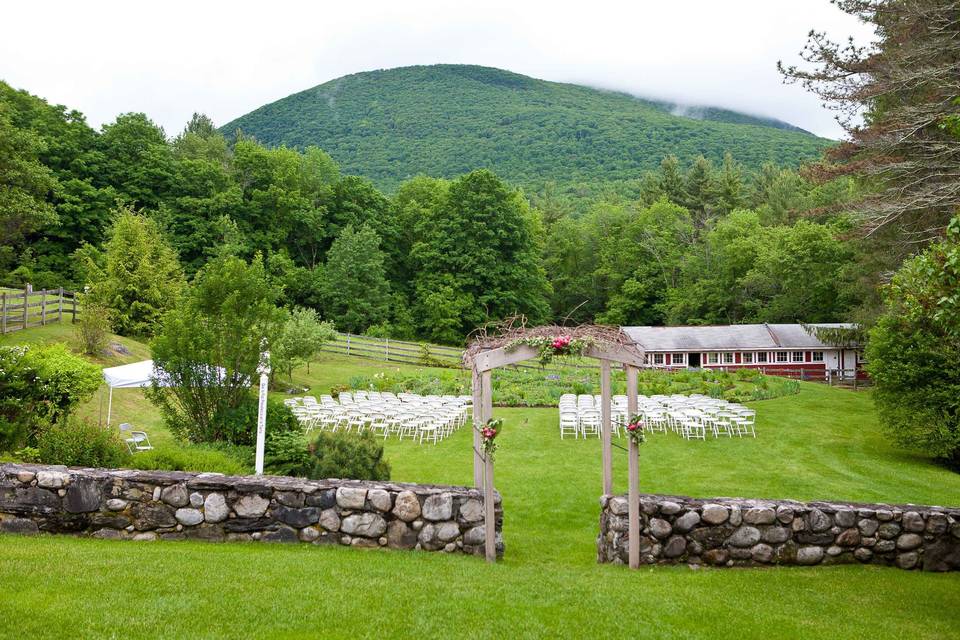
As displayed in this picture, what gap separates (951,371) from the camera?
17219 mm

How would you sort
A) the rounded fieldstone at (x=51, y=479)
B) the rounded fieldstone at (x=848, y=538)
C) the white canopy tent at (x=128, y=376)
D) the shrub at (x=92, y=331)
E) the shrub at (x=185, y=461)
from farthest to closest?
1. the shrub at (x=92, y=331)
2. the white canopy tent at (x=128, y=376)
3. the shrub at (x=185, y=461)
4. the rounded fieldstone at (x=848, y=538)
5. the rounded fieldstone at (x=51, y=479)

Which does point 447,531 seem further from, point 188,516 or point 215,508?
point 188,516

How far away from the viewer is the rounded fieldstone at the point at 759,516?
8320mm

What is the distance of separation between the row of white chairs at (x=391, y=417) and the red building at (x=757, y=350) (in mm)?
20988

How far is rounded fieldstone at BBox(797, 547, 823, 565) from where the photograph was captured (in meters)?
8.38

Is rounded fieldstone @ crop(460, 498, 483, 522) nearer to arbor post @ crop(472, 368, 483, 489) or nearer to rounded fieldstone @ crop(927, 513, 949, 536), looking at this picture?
arbor post @ crop(472, 368, 483, 489)

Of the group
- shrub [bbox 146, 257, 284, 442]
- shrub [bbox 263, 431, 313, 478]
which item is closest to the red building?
shrub [bbox 146, 257, 284, 442]

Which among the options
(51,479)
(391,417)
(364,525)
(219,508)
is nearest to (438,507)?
(364,525)

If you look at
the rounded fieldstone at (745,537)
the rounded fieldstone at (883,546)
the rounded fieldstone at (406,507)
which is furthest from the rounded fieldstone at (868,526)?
the rounded fieldstone at (406,507)

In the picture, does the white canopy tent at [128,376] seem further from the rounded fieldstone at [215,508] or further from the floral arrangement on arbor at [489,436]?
the floral arrangement on arbor at [489,436]

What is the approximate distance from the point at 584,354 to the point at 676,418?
10895 mm

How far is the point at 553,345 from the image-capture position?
829 cm

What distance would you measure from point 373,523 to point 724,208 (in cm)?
6324

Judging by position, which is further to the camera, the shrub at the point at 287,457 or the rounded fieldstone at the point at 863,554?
the shrub at the point at 287,457
